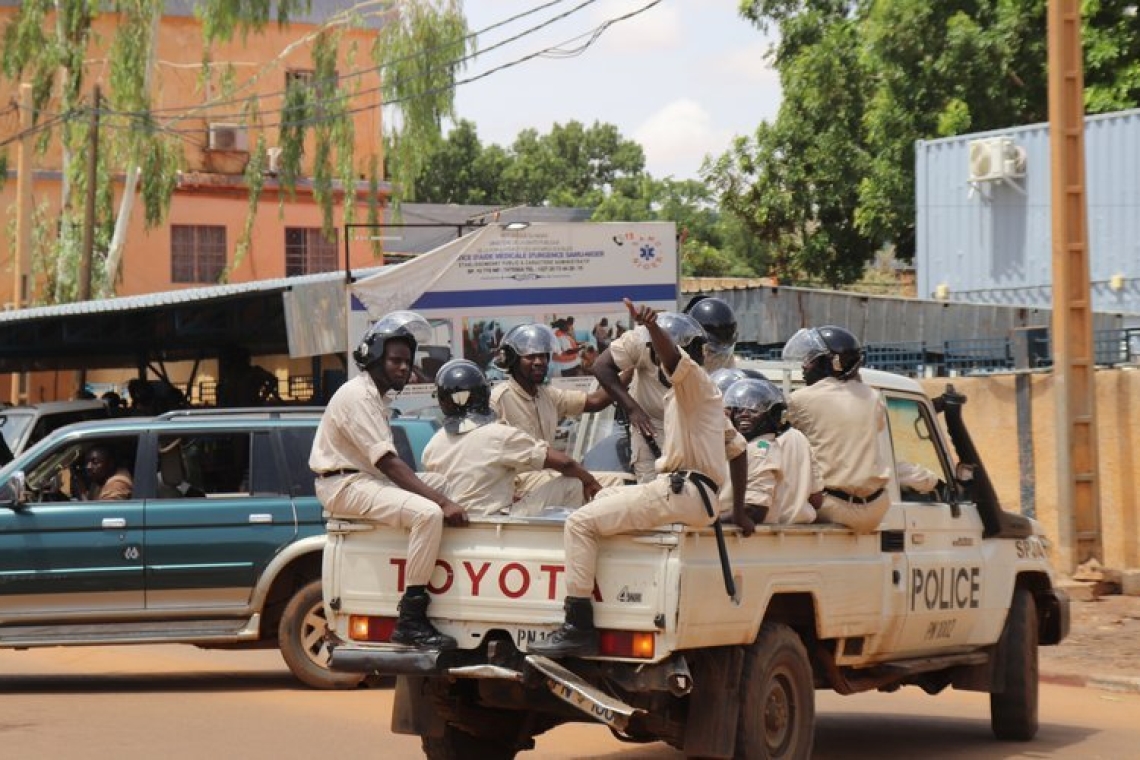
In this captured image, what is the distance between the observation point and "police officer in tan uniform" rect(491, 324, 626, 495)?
882cm

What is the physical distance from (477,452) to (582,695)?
1450 mm

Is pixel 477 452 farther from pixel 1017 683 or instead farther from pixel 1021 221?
pixel 1021 221

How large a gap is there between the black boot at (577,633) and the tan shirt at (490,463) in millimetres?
1004

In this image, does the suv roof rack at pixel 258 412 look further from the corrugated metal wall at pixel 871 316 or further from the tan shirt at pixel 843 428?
the corrugated metal wall at pixel 871 316

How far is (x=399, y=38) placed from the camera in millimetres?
36344

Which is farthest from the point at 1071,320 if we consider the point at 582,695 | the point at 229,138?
the point at 229,138

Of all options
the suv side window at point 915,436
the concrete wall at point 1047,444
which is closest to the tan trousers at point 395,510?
the suv side window at point 915,436

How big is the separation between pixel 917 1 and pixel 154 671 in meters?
21.3

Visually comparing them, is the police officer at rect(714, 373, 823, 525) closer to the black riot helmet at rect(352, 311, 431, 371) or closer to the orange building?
the black riot helmet at rect(352, 311, 431, 371)

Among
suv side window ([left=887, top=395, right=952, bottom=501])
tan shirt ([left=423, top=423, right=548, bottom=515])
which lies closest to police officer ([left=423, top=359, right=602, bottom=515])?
tan shirt ([left=423, top=423, right=548, bottom=515])

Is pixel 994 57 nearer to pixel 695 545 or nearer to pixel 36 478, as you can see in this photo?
pixel 36 478

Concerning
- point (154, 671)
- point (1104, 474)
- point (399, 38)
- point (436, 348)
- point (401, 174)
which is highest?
point (399, 38)

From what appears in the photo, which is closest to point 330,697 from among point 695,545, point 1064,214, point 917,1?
point 695,545

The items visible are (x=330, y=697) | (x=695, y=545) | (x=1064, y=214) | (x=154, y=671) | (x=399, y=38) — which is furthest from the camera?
(x=399, y=38)
